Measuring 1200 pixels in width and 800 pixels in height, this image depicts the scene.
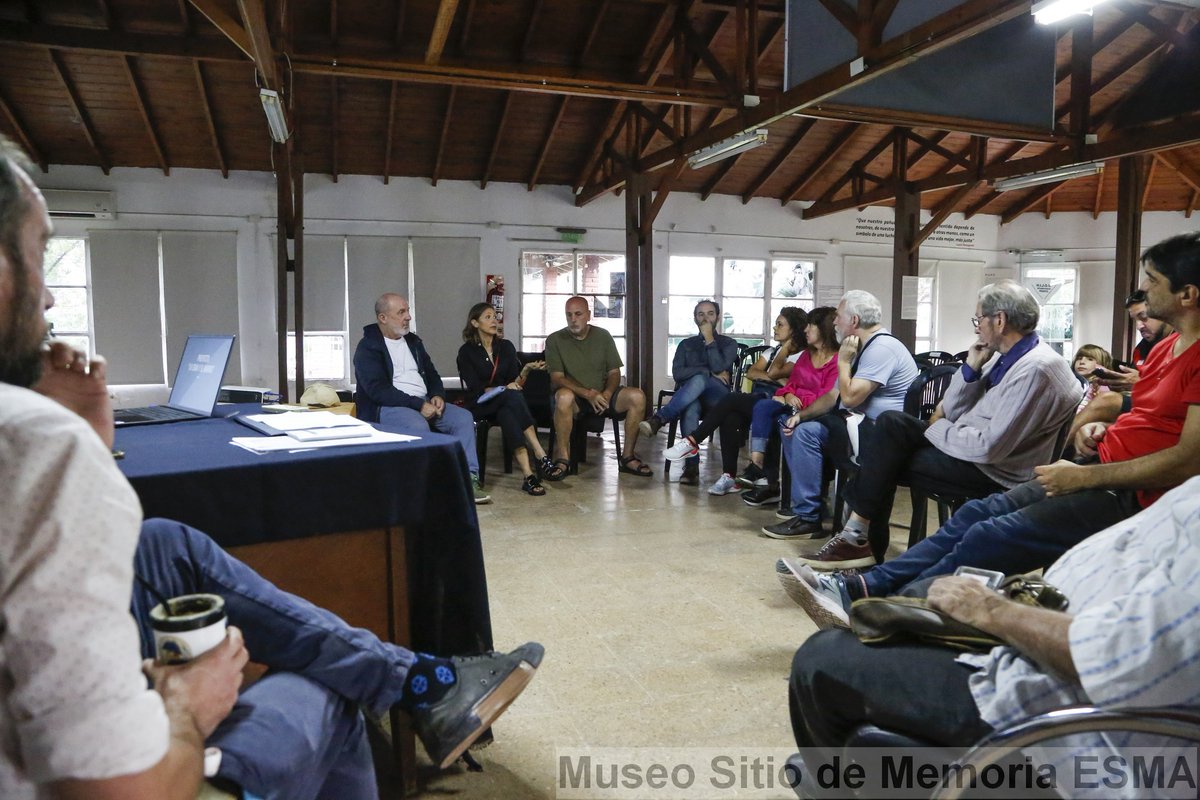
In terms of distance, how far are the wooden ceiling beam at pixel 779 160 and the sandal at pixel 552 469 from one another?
5581 millimetres

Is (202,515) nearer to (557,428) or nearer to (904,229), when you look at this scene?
(557,428)

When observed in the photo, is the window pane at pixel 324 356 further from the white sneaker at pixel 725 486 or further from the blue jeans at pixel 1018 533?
the blue jeans at pixel 1018 533

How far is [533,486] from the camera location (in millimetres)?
4820

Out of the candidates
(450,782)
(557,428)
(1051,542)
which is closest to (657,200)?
(557,428)

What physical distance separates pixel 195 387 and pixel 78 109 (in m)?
6.24

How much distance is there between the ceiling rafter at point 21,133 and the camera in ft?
22.6

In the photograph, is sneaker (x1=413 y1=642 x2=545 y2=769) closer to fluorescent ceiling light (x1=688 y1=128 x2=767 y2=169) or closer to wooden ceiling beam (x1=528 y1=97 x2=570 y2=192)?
fluorescent ceiling light (x1=688 y1=128 x2=767 y2=169)

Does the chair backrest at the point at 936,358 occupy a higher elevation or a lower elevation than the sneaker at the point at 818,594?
higher

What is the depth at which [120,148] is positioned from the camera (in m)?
7.72

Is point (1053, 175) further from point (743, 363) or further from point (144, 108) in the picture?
point (144, 108)

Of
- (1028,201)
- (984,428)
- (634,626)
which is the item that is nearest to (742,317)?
(1028,201)

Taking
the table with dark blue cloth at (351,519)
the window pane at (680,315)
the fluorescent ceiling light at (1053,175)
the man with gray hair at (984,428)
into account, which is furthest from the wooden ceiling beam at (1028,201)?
the table with dark blue cloth at (351,519)

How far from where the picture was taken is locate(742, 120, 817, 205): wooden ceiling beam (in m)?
8.80

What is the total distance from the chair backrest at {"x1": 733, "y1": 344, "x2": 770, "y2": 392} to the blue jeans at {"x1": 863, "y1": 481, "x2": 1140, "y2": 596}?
3.65 m
